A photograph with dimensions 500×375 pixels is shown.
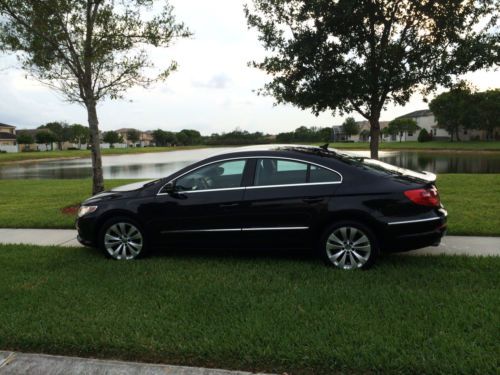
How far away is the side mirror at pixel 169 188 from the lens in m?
5.71

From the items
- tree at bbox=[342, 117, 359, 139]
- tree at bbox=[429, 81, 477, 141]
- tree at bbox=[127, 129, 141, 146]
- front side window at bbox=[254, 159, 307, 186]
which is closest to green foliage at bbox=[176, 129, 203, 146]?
tree at bbox=[127, 129, 141, 146]

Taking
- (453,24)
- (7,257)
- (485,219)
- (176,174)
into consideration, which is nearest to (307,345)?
(176,174)

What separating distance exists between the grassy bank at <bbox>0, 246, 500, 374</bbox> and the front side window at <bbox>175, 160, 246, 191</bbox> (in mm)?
1007

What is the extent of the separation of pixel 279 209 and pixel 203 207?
3.25 feet

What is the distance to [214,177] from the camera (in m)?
5.78

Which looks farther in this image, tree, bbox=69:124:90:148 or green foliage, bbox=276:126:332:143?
tree, bbox=69:124:90:148

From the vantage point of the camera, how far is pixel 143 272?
5324 millimetres

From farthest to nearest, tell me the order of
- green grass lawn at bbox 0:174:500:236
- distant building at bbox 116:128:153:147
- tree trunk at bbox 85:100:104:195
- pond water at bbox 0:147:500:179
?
distant building at bbox 116:128:153:147
pond water at bbox 0:147:500:179
tree trunk at bbox 85:100:104:195
green grass lawn at bbox 0:174:500:236

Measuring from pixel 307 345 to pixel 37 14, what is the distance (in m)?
8.70

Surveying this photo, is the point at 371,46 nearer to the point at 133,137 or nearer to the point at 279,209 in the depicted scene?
the point at 279,209

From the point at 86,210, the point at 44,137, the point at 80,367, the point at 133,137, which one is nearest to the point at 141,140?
the point at 133,137

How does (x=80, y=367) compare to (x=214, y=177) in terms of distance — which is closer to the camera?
(x=80, y=367)

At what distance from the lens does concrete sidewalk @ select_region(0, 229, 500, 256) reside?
6.01 meters

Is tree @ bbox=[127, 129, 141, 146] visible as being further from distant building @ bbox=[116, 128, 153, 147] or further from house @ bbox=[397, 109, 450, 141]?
house @ bbox=[397, 109, 450, 141]
